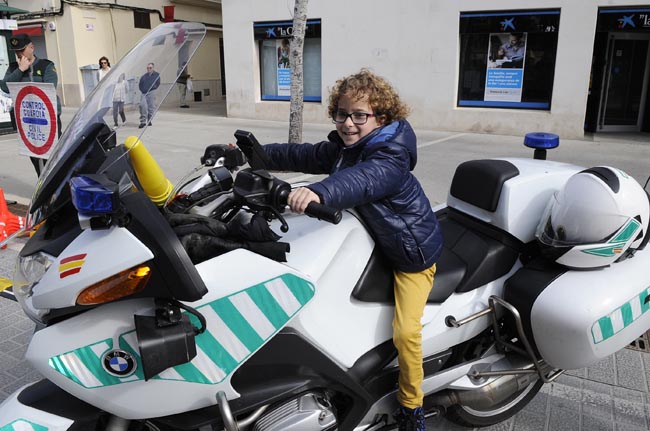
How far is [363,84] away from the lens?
2.28 m

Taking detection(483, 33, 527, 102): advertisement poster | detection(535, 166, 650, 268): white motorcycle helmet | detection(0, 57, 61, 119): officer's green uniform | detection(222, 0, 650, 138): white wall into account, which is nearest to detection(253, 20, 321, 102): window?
detection(222, 0, 650, 138): white wall

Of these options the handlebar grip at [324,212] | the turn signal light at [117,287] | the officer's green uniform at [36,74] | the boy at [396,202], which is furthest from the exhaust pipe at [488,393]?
the officer's green uniform at [36,74]

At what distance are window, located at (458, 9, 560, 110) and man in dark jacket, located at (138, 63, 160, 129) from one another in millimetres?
12268

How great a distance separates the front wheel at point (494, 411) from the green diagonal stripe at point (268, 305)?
3.93 ft

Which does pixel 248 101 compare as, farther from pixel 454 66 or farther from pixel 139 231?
pixel 139 231

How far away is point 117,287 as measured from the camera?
159cm

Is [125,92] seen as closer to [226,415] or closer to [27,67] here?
[226,415]

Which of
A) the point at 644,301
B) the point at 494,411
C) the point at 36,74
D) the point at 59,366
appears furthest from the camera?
the point at 36,74

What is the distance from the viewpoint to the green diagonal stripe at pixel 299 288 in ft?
5.95

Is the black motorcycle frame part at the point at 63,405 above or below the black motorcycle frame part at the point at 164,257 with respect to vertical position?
below

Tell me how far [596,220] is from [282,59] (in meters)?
15.5

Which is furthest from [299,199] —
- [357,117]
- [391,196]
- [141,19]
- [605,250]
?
[141,19]

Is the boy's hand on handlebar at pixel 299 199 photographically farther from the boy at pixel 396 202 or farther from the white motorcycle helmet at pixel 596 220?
the white motorcycle helmet at pixel 596 220

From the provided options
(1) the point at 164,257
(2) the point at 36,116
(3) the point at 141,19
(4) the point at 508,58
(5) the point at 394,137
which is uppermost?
(3) the point at 141,19
